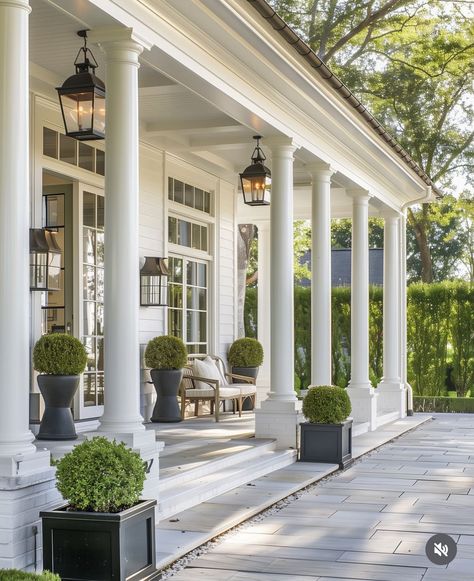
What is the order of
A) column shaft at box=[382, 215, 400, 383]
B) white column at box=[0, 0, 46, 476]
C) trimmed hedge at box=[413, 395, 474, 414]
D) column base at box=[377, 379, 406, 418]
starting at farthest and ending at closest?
trimmed hedge at box=[413, 395, 474, 414], column base at box=[377, 379, 406, 418], column shaft at box=[382, 215, 400, 383], white column at box=[0, 0, 46, 476]

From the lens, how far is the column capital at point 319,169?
412 inches

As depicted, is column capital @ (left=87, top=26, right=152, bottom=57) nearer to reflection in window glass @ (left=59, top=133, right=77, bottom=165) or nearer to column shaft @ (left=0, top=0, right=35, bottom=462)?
column shaft @ (left=0, top=0, right=35, bottom=462)

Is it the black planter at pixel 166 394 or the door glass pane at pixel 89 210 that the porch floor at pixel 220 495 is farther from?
the door glass pane at pixel 89 210

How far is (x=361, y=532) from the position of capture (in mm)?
6078

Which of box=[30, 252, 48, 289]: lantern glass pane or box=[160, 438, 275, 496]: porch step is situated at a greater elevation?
box=[30, 252, 48, 289]: lantern glass pane

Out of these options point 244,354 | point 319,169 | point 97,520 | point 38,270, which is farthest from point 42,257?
point 244,354

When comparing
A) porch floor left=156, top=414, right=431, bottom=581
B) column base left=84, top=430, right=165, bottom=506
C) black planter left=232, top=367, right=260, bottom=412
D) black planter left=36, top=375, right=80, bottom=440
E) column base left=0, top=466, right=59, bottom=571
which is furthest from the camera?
black planter left=232, top=367, right=260, bottom=412

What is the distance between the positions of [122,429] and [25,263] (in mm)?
1471

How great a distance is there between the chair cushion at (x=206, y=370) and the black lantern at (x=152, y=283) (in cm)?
112

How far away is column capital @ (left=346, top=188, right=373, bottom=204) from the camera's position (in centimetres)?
1227

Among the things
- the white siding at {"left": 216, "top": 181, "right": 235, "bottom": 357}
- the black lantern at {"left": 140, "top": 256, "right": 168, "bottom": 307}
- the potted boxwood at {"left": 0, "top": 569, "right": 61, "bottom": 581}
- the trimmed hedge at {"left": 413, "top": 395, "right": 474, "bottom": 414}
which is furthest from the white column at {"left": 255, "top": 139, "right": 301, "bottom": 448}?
the trimmed hedge at {"left": 413, "top": 395, "right": 474, "bottom": 414}

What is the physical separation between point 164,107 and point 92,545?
18.4 ft

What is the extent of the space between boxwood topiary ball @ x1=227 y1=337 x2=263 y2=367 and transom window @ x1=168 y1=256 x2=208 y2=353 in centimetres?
52

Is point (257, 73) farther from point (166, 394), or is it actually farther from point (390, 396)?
point (390, 396)
